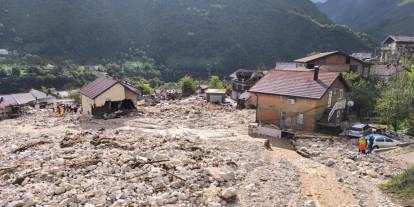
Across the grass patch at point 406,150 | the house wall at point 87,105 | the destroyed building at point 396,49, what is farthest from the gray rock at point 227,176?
the destroyed building at point 396,49

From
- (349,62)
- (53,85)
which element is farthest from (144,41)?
(349,62)

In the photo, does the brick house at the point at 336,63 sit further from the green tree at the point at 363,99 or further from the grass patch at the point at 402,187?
the grass patch at the point at 402,187

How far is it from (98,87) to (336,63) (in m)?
32.2

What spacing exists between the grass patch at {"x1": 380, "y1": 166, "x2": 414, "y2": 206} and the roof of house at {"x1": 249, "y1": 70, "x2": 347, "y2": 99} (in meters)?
12.4

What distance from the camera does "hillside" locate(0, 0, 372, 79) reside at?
111 m

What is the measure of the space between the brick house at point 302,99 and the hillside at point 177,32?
7347 cm

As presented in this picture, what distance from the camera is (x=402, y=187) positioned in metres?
15.1

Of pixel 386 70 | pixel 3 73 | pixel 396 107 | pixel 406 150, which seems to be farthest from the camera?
pixel 3 73

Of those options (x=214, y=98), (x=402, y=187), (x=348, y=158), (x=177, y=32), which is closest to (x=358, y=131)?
(x=348, y=158)

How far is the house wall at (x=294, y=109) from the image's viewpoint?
92.5ft

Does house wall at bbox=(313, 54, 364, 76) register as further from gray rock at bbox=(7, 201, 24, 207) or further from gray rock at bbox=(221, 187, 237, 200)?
gray rock at bbox=(7, 201, 24, 207)

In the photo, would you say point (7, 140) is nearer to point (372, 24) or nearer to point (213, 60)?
point (213, 60)

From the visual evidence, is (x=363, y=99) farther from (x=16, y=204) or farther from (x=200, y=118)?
(x=16, y=204)

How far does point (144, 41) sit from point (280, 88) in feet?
346
